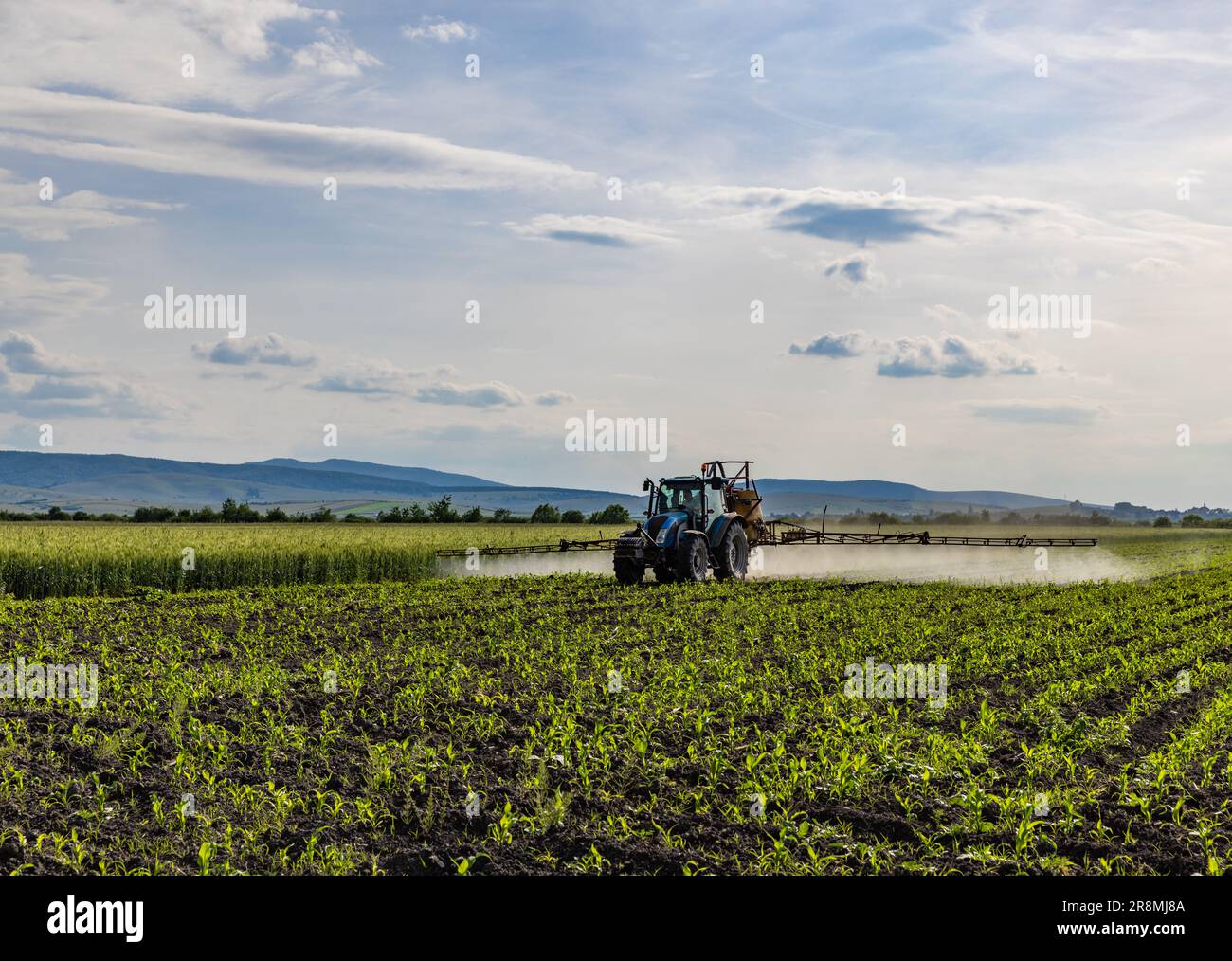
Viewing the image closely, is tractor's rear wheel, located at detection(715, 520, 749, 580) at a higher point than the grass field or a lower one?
higher

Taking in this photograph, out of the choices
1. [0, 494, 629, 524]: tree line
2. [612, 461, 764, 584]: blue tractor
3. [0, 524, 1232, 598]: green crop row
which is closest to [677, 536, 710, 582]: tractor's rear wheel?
[612, 461, 764, 584]: blue tractor

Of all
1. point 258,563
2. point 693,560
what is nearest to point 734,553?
point 693,560

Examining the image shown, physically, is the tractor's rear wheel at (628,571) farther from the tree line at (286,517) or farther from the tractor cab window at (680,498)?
the tree line at (286,517)

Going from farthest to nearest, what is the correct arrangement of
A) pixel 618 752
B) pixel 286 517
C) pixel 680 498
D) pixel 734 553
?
pixel 286 517 < pixel 734 553 < pixel 680 498 < pixel 618 752

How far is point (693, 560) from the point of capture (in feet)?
86.0

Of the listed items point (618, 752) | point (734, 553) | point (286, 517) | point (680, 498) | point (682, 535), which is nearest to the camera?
point (618, 752)

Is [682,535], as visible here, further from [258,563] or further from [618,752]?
[618,752]

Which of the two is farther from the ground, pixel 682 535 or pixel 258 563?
pixel 682 535

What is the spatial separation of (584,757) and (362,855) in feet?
8.67

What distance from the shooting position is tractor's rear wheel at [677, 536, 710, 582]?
26016 millimetres

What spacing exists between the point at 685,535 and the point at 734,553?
221 centimetres

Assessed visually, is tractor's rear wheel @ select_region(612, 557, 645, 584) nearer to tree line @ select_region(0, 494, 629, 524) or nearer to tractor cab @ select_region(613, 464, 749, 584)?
tractor cab @ select_region(613, 464, 749, 584)

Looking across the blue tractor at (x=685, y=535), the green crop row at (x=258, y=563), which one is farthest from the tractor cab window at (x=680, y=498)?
the green crop row at (x=258, y=563)
